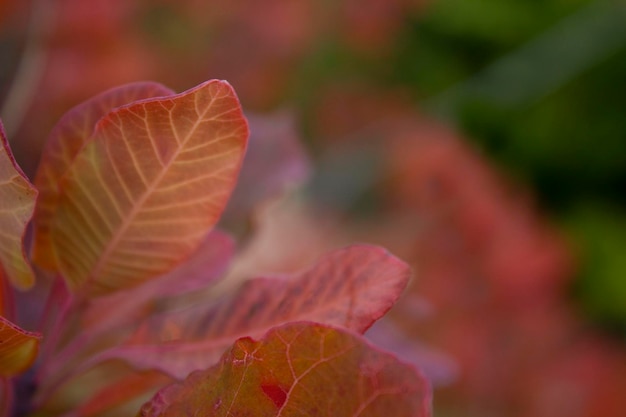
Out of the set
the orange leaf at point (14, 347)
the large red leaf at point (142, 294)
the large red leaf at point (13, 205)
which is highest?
the large red leaf at point (13, 205)

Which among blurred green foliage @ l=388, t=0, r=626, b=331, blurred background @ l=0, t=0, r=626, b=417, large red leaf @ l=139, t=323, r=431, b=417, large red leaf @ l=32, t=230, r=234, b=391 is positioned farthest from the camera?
blurred green foliage @ l=388, t=0, r=626, b=331

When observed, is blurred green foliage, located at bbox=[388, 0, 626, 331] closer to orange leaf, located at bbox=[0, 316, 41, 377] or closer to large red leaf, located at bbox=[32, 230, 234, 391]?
large red leaf, located at bbox=[32, 230, 234, 391]

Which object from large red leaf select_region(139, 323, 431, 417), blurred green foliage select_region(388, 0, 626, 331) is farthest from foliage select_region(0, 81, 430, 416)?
blurred green foliage select_region(388, 0, 626, 331)

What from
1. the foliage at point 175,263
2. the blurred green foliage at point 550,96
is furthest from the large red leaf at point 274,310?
the blurred green foliage at point 550,96

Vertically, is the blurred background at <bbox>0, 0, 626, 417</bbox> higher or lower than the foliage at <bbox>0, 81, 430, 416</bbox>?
lower

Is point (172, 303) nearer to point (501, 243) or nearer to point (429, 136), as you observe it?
point (501, 243)

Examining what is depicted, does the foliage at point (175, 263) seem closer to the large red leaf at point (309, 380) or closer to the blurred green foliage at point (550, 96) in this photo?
the large red leaf at point (309, 380)
